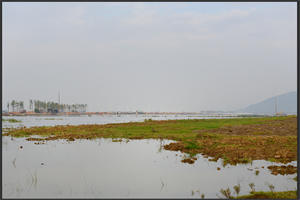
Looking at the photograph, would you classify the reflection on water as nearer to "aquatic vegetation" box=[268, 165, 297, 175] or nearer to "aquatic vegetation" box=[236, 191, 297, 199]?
"aquatic vegetation" box=[268, 165, 297, 175]

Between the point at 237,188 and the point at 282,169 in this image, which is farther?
the point at 282,169

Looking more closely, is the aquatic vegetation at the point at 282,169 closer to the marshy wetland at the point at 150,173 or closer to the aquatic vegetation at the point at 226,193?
the marshy wetland at the point at 150,173

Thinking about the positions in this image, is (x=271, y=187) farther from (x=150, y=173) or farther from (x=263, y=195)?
(x=150, y=173)

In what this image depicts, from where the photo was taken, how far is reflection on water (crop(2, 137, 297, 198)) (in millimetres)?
11039

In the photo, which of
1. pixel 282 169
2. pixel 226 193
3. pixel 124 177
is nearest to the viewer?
pixel 226 193

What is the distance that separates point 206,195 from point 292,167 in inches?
291

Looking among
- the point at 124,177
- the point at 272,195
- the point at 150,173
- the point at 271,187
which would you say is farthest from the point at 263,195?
the point at 124,177

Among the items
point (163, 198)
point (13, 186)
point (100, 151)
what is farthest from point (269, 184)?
point (100, 151)

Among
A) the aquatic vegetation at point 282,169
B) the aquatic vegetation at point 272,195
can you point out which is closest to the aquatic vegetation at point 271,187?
the aquatic vegetation at point 272,195

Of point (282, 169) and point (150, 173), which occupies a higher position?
point (282, 169)

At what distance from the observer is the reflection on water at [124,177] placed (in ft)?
36.2

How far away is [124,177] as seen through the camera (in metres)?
13.5

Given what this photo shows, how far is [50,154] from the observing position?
65.8 feet

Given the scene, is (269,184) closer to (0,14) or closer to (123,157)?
(123,157)
